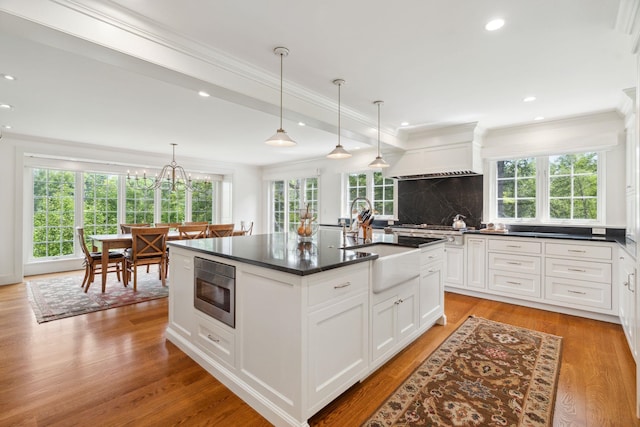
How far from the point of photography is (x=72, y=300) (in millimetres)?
3869

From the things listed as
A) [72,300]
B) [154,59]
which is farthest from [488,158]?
[72,300]

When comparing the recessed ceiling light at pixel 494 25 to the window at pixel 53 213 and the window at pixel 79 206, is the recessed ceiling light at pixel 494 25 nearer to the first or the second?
the window at pixel 79 206

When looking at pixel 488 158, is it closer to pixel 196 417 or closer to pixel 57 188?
pixel 196 417

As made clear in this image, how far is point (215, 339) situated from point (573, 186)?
4.56 meters

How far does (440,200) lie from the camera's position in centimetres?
491

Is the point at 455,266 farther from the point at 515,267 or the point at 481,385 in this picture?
the point at 481,385

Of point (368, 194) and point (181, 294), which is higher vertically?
point (368, 194)

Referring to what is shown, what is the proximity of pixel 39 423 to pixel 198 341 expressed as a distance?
0.92 metres

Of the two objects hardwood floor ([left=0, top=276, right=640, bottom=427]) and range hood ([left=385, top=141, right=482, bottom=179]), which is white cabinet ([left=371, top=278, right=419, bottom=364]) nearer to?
hardwood floor ([left=0, top=276, right=640, bottom=427])

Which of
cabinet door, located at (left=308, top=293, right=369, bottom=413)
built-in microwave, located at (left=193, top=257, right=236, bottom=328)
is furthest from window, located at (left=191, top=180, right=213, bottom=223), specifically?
cabinet door, located at (left=308, top=293, right=369, bottom=413)

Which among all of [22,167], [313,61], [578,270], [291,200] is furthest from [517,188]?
[22,167]

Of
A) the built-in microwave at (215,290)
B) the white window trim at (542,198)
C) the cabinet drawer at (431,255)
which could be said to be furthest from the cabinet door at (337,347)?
the white window trim at (542,198)

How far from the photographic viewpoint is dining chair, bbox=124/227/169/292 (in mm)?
4219

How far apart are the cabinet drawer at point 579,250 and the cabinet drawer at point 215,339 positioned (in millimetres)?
3639
